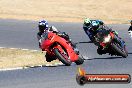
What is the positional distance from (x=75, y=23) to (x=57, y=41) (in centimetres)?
1999

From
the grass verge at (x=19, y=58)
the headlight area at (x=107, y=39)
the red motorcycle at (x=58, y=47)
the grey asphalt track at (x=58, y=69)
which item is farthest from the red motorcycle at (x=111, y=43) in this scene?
the grass verge at (x=19, y=58)

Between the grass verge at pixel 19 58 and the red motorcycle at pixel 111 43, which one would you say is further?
the grass verge at pixel 19 58

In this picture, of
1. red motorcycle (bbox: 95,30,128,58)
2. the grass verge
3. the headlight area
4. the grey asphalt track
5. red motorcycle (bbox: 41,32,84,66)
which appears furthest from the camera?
the grass verge

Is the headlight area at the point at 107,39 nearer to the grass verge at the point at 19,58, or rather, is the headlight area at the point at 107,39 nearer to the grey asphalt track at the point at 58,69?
the grey asphalt track at the point at 58,69

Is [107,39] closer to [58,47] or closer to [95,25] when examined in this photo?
[95,25]

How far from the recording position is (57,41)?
703 inches

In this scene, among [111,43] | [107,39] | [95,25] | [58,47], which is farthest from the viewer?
[95,25]

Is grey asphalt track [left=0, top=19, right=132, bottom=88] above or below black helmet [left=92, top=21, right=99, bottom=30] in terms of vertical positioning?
below

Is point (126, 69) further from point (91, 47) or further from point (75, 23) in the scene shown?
point (75, 23)

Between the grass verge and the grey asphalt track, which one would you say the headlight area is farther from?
the grass verge

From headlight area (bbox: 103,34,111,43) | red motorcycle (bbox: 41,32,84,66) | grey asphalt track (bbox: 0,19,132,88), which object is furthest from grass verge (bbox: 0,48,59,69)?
red motorcycle (bbox: 41,32,84,66)

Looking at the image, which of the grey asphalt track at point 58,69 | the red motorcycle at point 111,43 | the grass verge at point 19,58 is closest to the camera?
the grey asphalt track at point 58,69

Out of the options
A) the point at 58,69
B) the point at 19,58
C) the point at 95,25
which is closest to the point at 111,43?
the point at 58,69

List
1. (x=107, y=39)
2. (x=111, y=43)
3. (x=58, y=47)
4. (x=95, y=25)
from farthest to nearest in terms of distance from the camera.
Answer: (x=95, y=25) < (x=107, y=39) < (x=111, y=43) < (x=58, y=47)
